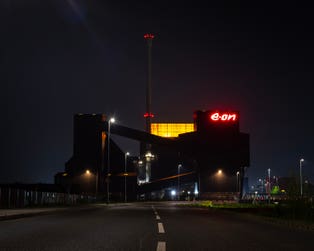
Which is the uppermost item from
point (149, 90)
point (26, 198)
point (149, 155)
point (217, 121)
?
point (149, 90)

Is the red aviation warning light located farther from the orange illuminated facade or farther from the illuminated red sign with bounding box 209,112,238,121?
the orange illuminated facade

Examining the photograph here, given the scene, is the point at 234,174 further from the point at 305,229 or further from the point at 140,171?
the point at 305,229

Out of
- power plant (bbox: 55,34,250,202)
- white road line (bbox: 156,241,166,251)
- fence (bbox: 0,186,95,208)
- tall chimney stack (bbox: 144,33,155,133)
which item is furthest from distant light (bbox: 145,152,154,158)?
white road line (bbox: 156,241,166,251)

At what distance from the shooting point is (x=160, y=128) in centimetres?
15888

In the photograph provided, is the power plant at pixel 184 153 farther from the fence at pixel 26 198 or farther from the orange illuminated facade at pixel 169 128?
the fence at pixel 26 198

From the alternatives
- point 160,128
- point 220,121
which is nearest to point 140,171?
point 160,128

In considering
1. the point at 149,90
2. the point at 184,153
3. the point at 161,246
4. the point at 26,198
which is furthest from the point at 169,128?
the point at 161,246

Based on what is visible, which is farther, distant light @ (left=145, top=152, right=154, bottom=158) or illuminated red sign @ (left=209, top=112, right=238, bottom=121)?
distant light @ (left=145, top=152, right=154, bottom=158)

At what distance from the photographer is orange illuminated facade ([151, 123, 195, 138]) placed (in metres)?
159

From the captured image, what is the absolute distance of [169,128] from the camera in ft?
525

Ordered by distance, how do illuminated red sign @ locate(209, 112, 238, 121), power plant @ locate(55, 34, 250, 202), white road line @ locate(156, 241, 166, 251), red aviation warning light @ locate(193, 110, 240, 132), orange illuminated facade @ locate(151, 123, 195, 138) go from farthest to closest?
orange illuminated facade @ locate(151, 123, 195, 138)
illuminated red sign @ locate(209, 112, 238, 121)
red aviation warning light @ locate(193, 110, 240, 132)
power plant @ locate(55, 34, 250, 202)
white road line @ locate(156, 241, 166, 251)

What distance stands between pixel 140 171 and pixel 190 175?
3763 centimetres

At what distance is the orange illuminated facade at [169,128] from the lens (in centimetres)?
15888

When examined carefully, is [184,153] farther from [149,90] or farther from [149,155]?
[149,90]
